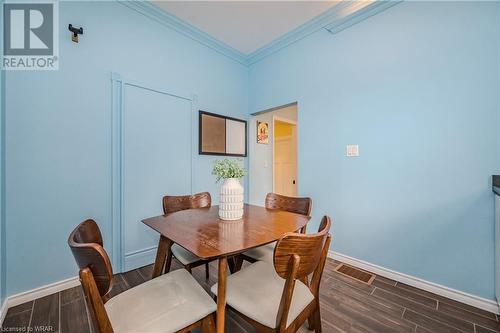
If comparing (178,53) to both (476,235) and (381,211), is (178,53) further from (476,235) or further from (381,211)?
(476,235)

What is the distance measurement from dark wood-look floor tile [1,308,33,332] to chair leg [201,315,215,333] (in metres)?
1.37

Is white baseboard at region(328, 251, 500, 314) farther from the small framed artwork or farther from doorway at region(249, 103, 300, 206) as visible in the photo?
the small framed artwork

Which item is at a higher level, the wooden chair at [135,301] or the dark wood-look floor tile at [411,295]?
the wooden chair at [135,301]

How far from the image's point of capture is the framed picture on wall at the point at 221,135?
9.14 feet

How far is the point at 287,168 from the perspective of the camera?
4.91 meters

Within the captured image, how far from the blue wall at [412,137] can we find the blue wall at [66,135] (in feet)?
7.10

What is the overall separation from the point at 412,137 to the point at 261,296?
1920 mm

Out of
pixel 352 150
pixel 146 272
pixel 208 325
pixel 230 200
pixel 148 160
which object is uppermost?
pixel 352 150

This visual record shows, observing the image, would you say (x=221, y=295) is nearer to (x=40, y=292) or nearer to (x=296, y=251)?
(x=296, y=251)

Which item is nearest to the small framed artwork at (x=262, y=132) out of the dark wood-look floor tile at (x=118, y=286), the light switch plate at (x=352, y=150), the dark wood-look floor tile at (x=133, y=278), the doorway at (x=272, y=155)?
the doorway at (x=272, y=155)

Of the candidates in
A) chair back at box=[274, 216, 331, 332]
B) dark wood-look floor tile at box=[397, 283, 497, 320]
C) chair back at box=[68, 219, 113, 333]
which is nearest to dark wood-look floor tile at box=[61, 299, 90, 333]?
chair back at box=[68, 219, 113, 333]

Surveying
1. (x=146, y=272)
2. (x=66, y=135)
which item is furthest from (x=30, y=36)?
(x=146, y=272)

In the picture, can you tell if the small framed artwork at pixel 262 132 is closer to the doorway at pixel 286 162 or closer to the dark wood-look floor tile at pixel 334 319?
the doorway at pixel 286 162

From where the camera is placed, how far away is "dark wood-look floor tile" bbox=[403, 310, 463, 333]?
137 cm
